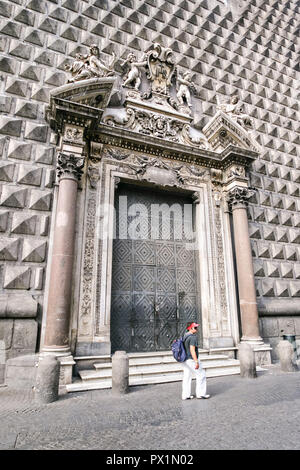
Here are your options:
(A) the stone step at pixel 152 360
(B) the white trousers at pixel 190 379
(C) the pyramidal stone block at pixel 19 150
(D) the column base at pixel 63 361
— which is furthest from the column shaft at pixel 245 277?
(C) the pyramidal stone block at pixel 19 150

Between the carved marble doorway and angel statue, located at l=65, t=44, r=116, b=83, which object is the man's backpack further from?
angel statue, located at l=65, t=44, r=116, b=83

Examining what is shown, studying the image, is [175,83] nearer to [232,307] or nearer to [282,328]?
[232,307]

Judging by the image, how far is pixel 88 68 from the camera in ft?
23.8

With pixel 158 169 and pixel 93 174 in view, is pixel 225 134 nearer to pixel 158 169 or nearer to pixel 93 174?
pixel 158 169

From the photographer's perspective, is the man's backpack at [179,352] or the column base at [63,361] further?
the column base at [63,361]

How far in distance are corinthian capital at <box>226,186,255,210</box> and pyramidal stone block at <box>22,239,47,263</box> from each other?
549 cm

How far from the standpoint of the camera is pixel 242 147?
891cm

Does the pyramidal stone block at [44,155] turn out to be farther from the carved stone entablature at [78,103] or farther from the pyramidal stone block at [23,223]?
the pyramidal stone block at [23,223]

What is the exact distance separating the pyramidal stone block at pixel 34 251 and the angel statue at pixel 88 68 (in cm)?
409

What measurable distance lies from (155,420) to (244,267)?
506 centimetres

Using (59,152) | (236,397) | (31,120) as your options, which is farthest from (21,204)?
(236,397)

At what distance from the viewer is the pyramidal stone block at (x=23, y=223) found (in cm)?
637

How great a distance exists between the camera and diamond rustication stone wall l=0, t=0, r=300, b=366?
6590mm
